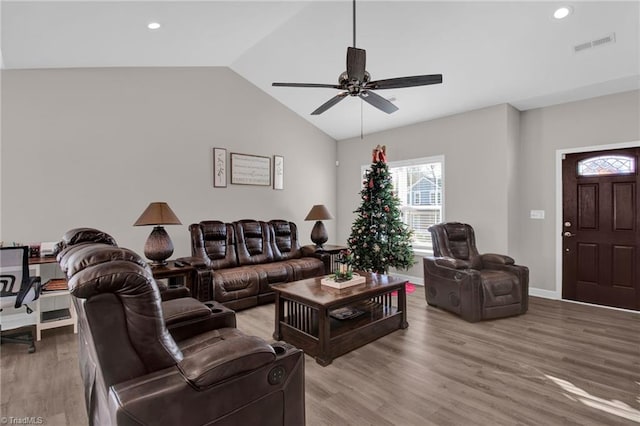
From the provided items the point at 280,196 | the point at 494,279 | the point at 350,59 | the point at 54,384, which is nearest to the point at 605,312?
the point at 494,279

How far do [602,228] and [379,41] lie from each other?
3.84 metres

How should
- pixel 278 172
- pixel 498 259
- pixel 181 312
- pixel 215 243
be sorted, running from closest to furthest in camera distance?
pixel 181 312, pixel 498 259, pixel 215 243, pixel 278 172

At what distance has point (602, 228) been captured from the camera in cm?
442

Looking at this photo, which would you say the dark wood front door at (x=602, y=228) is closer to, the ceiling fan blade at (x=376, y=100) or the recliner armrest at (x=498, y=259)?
the recliner armrest at (x=498, y=259)

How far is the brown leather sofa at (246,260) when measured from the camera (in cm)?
418

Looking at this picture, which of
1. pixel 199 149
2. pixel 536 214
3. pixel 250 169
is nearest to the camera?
pixel 536 214

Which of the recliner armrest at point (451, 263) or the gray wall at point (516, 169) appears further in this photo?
the gray wall at point (516, 169)

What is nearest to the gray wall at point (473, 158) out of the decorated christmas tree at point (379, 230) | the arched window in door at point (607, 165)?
the decorated christmas tree at point (379, 230)

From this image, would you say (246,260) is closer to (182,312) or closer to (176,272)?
(176,272)

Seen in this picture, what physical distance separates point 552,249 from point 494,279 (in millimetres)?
1640

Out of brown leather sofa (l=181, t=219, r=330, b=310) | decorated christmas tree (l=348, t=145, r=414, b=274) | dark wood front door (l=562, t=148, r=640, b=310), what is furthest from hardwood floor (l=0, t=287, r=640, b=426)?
decorated christmas tree (l=348, t=145, r=414, b=274)

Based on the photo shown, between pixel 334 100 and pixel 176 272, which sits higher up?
pixel 334 100

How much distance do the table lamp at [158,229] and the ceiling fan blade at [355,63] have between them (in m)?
2.59

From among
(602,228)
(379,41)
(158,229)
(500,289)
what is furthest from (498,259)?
(158,229)
